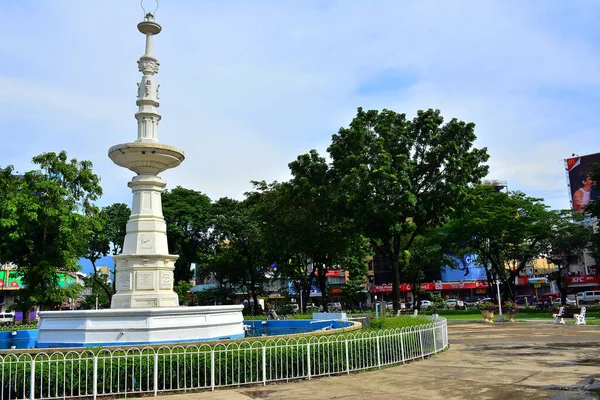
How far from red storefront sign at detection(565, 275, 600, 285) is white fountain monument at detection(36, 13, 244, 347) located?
6514cm

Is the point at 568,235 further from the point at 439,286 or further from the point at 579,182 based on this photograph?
the point at 439,286

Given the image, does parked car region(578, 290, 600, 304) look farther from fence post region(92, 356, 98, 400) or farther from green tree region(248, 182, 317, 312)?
fence post region(92, 356, 98, 400)

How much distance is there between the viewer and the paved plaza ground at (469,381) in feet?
32.9

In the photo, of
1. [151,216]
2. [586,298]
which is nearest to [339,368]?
[151,216]

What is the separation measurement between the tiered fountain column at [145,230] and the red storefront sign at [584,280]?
6531 centimetres

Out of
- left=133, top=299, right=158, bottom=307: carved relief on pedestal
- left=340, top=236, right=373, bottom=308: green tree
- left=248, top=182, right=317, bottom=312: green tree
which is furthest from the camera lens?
left=340, top=236, right=373, bottom=308: green tree

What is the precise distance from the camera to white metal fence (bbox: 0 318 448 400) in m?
10.2

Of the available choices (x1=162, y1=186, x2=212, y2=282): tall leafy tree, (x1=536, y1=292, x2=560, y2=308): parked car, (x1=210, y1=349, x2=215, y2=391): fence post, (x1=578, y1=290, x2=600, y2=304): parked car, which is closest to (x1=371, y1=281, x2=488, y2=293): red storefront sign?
(x1=536, y1=292, x2=560, y2=308): parked car

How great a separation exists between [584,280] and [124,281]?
6767cm

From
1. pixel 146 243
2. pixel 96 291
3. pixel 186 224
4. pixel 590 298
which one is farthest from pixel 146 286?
pixel 590 298

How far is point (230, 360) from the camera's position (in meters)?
11.3

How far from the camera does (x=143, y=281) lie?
17.9 meters

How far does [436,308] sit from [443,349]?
151ft

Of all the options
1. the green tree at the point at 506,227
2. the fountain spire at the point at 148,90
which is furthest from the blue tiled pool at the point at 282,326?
the green tree at the point at 506,227
